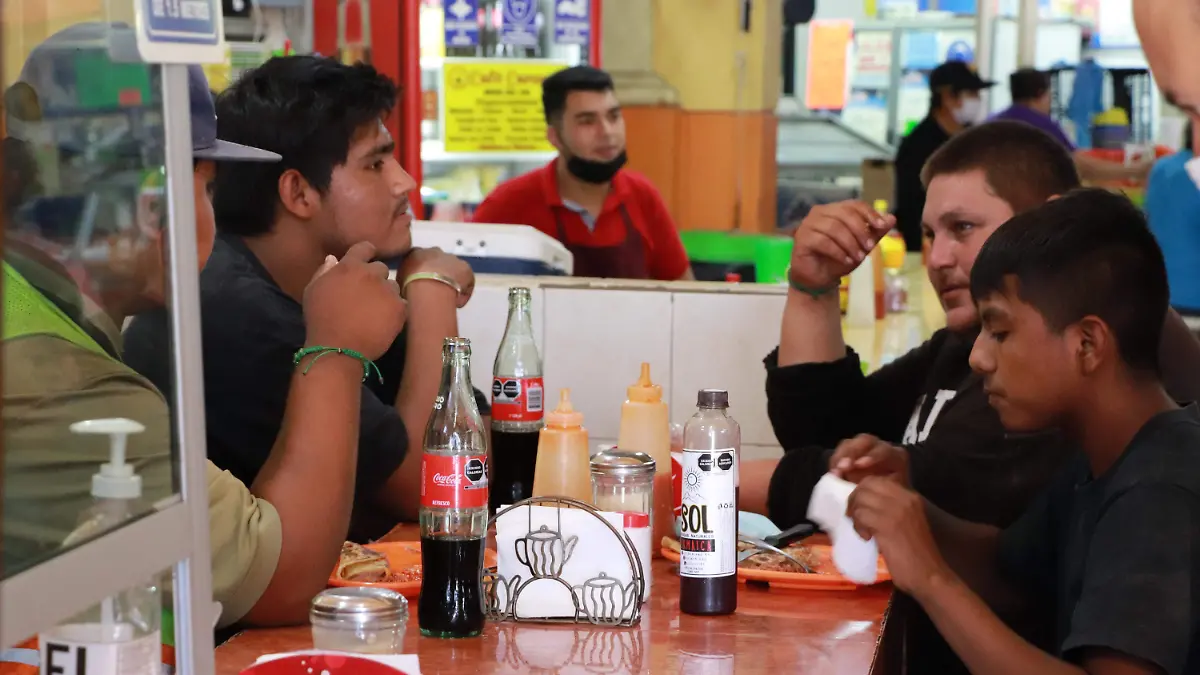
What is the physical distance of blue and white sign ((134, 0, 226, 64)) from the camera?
99 cm

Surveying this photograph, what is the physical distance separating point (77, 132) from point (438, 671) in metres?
0.84

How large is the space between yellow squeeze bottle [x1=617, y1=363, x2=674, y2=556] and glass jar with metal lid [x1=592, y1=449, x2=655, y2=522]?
292 millimetres

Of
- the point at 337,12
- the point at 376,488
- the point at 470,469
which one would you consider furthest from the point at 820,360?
the point at 337,12

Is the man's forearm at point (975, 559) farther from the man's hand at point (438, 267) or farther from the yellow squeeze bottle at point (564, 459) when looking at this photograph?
the man's hand at point (438, 267)

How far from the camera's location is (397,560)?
2.10 m

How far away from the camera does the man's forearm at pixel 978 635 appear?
1.74 metres

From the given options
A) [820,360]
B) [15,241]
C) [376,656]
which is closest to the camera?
[15,241]

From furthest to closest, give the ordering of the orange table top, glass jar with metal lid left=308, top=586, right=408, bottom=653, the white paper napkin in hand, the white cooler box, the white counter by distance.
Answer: the white cooler box → the white counter → the white paper napkin in hand → the orange table top → glass jar with metal lid left=308, top=586, right=408, bottom=653

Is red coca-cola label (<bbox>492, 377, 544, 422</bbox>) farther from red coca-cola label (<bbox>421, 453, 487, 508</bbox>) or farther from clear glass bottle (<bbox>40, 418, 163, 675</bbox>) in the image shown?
clear glass bottle (<bbox>40, 418, 163, 675</bbox>)

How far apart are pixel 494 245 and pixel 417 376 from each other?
1037 mm

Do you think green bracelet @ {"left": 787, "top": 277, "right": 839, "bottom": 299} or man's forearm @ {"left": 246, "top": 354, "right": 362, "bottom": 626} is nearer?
man's forearm @ {"left": 246, "top": 354, "right": 362, "bottom": 626}

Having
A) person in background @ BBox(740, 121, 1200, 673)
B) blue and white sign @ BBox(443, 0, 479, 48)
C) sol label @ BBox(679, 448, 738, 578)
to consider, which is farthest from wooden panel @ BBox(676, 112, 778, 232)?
sol label @ BBox(679, 448, 738, 578)

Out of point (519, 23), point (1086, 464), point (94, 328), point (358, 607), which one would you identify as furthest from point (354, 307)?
point (519, 23)

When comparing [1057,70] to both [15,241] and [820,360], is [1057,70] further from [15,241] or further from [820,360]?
[15,241]
